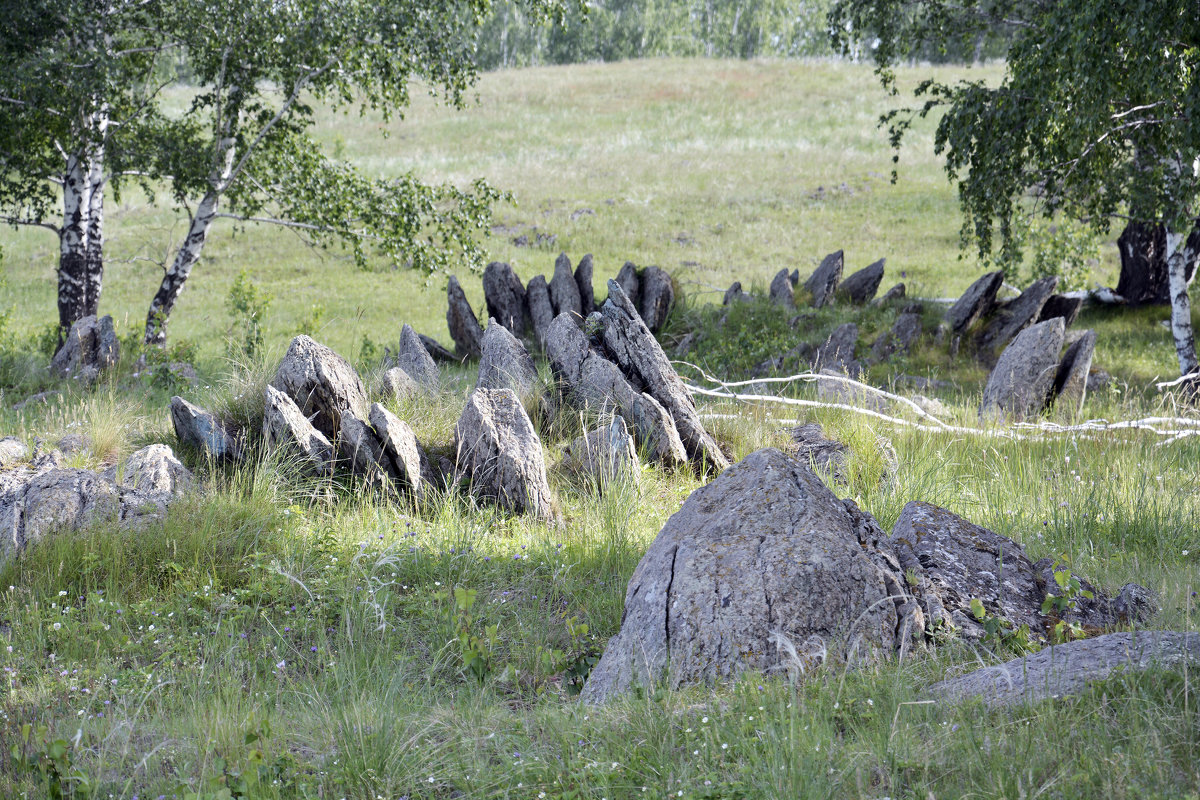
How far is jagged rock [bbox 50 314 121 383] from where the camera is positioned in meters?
11.7

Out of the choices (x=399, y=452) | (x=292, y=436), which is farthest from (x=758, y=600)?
(x=292, y=436)

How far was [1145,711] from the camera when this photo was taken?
2619 mm

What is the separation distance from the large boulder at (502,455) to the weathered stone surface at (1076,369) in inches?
257

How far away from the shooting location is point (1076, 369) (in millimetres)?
9727

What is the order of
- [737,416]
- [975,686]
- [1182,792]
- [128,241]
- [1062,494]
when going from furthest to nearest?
[128,241] < [737,416] < [1062,494] < [975,686] < [1182,792]

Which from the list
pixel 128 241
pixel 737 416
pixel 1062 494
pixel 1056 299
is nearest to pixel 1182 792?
pixel 1062 494

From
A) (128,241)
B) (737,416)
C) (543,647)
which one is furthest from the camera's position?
(128,241)

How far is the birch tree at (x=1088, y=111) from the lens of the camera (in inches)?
335

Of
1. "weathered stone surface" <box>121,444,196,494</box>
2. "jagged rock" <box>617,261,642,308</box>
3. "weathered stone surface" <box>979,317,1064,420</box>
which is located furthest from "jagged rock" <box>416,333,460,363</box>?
"weathered stone surface" <box>979,317,1064,420</box>

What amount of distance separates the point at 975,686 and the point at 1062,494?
3909 millimetres

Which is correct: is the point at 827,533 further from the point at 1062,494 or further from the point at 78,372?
the point at 78,372

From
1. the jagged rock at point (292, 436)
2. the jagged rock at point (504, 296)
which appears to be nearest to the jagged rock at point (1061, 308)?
the jagged rock at point (504, 296)

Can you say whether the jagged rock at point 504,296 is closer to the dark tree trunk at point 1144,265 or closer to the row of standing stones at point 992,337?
the row of standing stones at point 992,337

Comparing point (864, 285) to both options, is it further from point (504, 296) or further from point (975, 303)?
point (504, 296)
